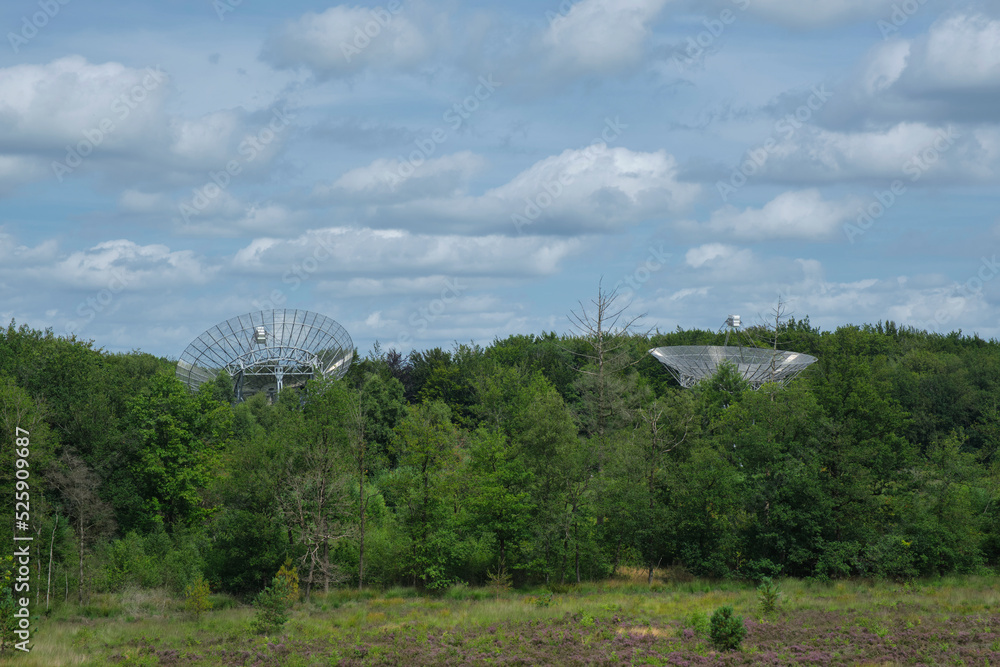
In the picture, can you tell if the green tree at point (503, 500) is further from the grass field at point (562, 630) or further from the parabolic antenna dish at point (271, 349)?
the parabolic antenna dish at point (271, 349)

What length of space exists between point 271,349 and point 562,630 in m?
48.6

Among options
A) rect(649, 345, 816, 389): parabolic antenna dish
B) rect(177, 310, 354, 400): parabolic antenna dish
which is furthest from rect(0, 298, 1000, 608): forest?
rect(177, 310, 354, 400): parabolic antenna dish

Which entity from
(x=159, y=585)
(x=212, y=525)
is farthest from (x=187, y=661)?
(x=212, y=525)

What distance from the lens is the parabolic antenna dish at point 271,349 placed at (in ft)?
234

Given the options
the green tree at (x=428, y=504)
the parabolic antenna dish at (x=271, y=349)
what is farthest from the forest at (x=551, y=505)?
the parabolic antenna dish at (x=271, y=349)

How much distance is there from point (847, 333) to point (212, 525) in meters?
82.8

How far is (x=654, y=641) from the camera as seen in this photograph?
28.8 m

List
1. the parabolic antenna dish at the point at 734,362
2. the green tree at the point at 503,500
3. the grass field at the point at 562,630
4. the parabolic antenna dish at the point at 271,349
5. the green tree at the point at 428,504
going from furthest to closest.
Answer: the parabolic antenna dish at the point at 271,349
the parabolic antenna dish at the point at 734,362
the green tree at the point at 503,500
the green tree at the point at 428,504
the grass field at the point at 562,630

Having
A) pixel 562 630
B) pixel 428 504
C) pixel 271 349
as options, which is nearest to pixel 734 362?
pixel 428 504

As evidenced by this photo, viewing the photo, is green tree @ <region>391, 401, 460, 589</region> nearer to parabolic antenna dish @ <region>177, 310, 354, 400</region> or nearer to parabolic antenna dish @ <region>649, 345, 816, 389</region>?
parabolic antenna dish @ <region>177, 310, 354, 400</region>

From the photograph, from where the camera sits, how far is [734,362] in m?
72.0

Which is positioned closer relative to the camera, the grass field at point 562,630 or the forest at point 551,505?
the grass field at point 562,630

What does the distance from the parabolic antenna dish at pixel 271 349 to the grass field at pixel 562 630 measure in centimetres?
3086

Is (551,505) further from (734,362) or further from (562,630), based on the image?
(734,362)
